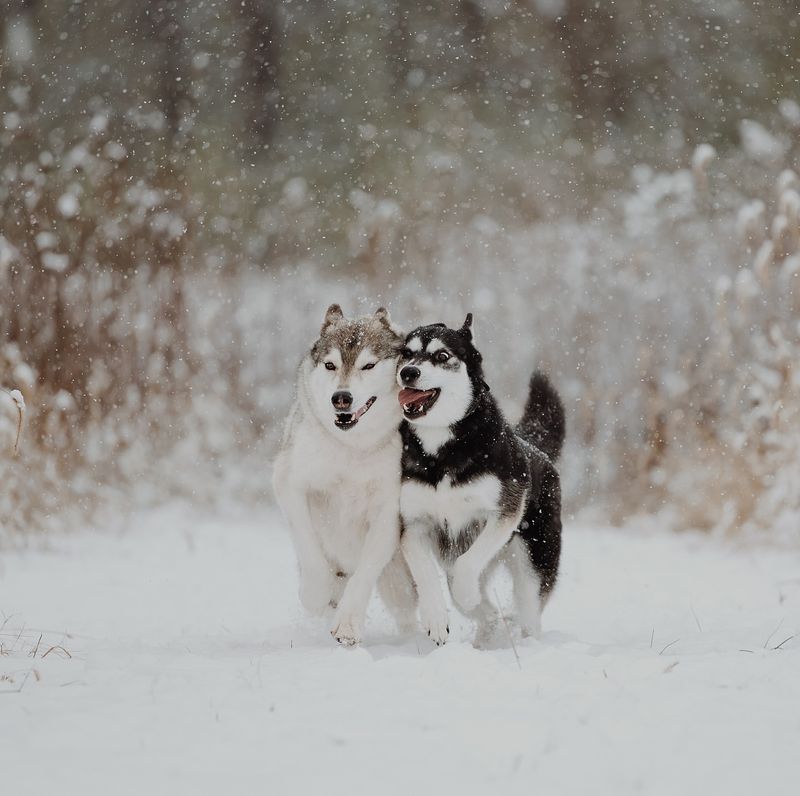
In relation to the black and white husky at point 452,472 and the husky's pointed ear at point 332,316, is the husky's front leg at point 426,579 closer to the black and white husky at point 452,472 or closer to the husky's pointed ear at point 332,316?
the black and white husky at point 452,472

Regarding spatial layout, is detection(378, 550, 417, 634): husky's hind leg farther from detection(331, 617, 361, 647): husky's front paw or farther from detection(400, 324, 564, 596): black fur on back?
detection(331, 617, 361, 647): husky's front paw

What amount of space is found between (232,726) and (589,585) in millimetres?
4000

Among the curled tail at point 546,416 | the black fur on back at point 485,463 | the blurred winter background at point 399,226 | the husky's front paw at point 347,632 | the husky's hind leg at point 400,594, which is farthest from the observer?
the blurred winter background at point 399,226

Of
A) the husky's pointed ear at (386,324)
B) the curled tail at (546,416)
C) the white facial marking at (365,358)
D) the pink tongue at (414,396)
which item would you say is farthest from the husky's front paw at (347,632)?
the curled tail at (546,416)

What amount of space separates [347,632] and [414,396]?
3.27 feet

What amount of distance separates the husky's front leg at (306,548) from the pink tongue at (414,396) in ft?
2.05

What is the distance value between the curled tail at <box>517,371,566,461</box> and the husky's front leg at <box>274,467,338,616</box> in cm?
138

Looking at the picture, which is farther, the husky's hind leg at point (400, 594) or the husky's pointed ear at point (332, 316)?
the husky's pointed ear at point (332, 316)

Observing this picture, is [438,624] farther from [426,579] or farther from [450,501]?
[450,501]

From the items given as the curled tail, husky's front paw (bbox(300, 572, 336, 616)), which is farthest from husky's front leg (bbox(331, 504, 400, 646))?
the curled tail

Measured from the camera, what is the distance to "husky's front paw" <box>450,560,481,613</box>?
146 inches

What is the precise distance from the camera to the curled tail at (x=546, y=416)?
4770mm

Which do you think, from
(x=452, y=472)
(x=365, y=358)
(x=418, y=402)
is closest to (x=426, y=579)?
(x=452, y=472)

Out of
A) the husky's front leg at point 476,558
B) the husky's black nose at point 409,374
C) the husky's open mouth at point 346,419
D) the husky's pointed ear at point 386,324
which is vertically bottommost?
the husky's front leg at point 476,558
